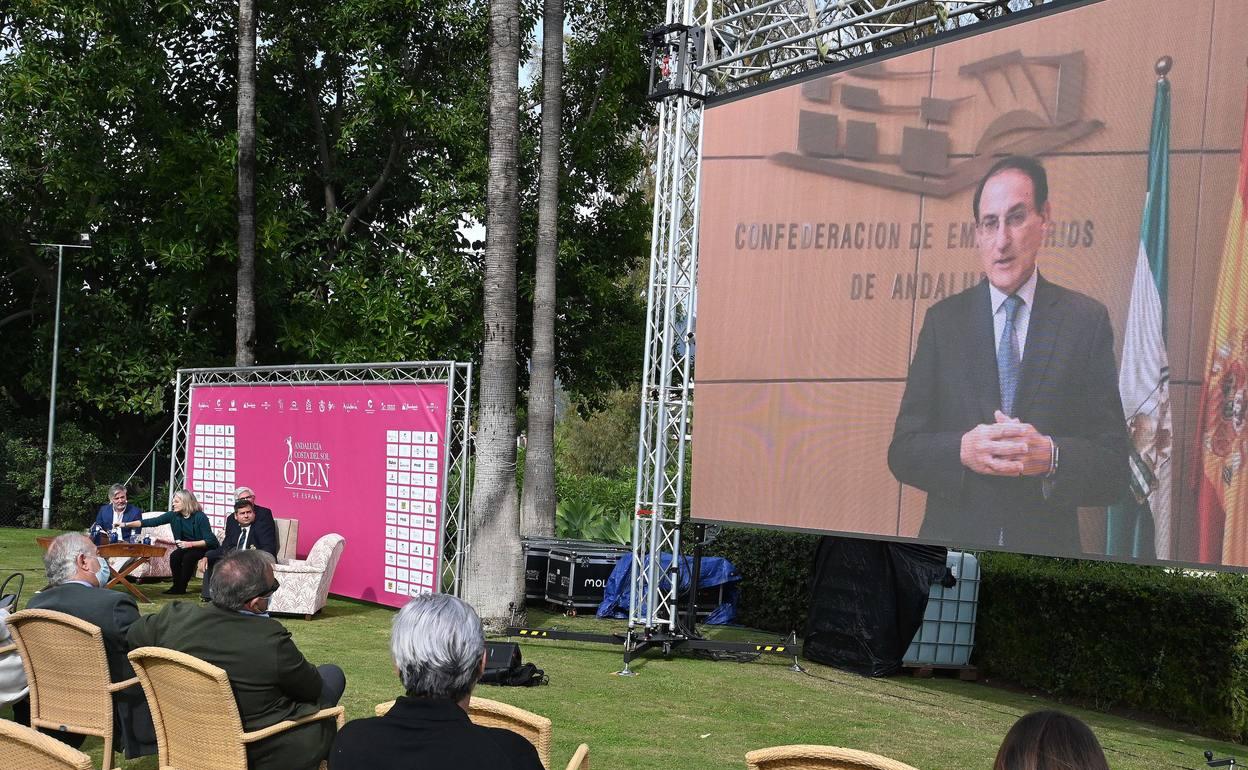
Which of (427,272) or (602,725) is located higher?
(427,272)

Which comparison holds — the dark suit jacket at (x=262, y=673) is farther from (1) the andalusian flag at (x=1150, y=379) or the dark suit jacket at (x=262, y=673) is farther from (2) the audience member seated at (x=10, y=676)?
(1) the andalusian flag at (x=1150, y=379)

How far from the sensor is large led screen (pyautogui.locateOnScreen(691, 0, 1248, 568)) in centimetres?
768

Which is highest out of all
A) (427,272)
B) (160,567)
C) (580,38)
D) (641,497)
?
(580,38)

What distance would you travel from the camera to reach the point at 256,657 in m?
4.87

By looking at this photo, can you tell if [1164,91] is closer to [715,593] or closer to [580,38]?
[715,593]

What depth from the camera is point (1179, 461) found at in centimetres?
763

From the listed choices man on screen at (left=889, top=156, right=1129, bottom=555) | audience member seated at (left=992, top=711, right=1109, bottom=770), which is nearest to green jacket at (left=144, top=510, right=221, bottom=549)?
man on screen at (left=889, top=156, right=1129, bottom=555)

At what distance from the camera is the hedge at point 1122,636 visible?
934 centimetres

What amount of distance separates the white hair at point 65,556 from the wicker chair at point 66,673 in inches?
13.3

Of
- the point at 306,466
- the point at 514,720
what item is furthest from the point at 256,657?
the point at 306,466

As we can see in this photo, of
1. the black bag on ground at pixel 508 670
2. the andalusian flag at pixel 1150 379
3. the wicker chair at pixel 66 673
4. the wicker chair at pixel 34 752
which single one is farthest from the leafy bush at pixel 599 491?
the wicker chair at pixel 34 752

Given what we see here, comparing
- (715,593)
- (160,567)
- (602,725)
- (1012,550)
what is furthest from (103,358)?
(1012,550)

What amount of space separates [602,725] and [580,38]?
17.2m

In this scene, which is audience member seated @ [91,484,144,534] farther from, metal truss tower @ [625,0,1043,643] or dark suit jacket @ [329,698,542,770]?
dark suit jacket @ [329,698,542,770]
